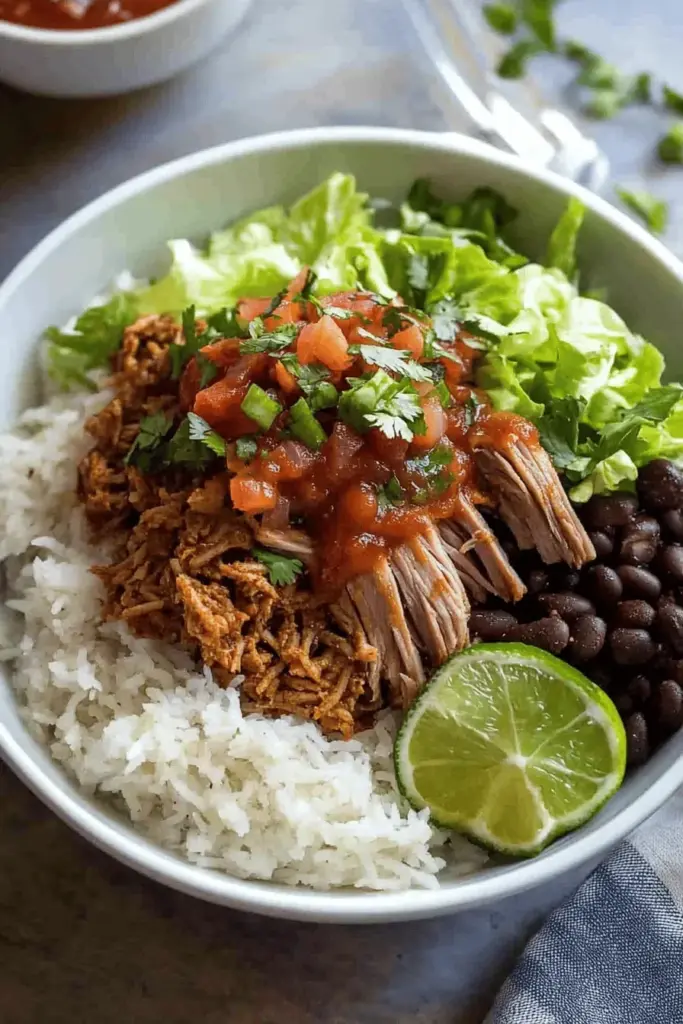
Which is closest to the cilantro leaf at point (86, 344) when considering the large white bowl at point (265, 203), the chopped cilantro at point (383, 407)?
the large white bowl at point (265, 203)

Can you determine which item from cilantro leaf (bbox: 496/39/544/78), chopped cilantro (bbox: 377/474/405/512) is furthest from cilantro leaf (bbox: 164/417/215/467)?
cilantro leaf (bbox: 496/39/544/78)

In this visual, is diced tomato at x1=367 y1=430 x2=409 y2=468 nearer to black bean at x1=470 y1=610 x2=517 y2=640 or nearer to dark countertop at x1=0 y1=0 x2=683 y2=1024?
black bean at x1=470 y1=610 x2=517 y2=640

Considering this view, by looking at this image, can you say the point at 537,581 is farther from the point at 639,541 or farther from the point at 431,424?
the point at 431,424

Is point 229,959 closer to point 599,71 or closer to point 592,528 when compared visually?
point 592,528

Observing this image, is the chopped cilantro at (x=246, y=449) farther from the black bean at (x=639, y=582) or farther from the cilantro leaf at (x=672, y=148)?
the cilantro leaf at (x=672, y=148)

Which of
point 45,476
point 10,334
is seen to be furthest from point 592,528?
point 10,334

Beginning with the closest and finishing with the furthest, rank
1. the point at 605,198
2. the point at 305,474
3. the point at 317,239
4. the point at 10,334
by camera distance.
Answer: the point at 305,474, the point at 10,334, the point at 317,239, the point at 605,198
